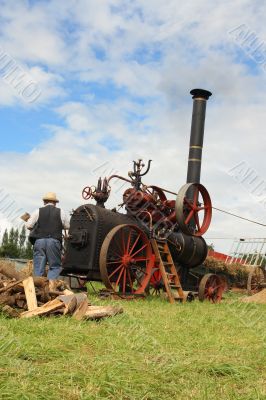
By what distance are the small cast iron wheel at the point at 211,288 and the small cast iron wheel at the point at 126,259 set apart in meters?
1.18

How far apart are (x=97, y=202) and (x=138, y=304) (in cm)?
193

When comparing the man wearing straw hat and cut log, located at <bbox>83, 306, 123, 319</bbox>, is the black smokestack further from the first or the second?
cut log, located at <bbox>83, 306, 123, 319</bbox>

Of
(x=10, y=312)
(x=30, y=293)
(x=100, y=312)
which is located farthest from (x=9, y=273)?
(x=100, y=312)

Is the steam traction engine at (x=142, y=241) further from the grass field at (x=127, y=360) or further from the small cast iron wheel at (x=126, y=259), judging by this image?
the grass field at (x=127, y=360)

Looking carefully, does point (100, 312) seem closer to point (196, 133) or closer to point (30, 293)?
point (30, 293)

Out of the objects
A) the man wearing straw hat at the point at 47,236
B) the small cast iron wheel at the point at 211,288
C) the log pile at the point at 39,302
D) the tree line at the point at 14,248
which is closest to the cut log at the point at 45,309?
the log pile at the point at 39,302

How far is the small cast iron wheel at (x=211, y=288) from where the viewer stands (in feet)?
29.2

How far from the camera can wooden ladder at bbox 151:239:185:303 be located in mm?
8266

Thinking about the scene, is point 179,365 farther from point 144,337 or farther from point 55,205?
point 55,205

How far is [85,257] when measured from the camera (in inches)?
306

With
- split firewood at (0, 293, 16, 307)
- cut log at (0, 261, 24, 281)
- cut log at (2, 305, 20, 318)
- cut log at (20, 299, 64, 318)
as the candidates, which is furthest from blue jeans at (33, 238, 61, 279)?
cut log at (2, 305, 20, 318)

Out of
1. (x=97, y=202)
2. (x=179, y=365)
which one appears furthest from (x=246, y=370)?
(x=97, y=202)

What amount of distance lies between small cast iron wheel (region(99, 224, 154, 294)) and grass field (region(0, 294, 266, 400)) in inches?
99.0

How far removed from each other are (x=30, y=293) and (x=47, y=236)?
2276 millimetres
